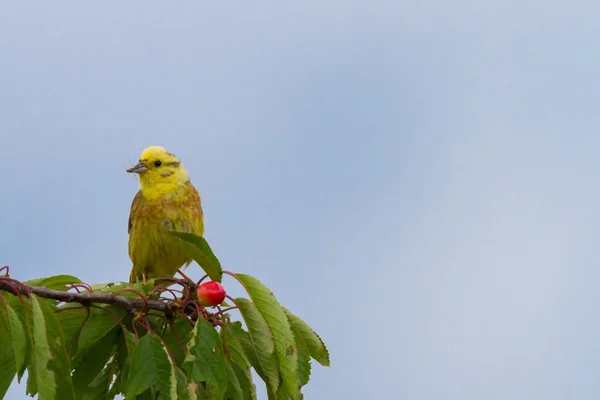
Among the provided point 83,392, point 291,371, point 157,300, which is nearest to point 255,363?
point 291,371

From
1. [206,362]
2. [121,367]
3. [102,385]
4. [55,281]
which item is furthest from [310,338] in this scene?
[55,281]

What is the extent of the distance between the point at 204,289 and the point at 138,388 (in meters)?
0.62

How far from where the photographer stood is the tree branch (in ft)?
13.0

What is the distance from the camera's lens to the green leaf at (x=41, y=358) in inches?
140

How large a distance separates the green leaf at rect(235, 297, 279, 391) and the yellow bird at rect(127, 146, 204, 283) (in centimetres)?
337

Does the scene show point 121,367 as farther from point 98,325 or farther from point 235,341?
point 235,341

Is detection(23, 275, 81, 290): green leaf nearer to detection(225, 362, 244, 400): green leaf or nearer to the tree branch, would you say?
the tree branch

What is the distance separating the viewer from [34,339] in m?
3.70

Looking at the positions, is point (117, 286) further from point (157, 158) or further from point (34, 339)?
point (157, 158)

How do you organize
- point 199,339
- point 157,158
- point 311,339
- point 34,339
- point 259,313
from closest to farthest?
point 34,339 → point 199,339 → point 259,313 → point 311,339 → point 157,158

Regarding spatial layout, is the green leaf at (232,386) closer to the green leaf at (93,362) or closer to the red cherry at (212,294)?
the red cherry at (212,294)

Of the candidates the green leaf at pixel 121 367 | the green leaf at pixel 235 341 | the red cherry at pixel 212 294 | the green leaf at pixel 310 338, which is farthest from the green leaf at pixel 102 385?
the green leaf at pixel 310 338

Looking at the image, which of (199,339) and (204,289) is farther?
(204,289)

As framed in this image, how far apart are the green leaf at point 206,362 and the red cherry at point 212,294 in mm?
286
